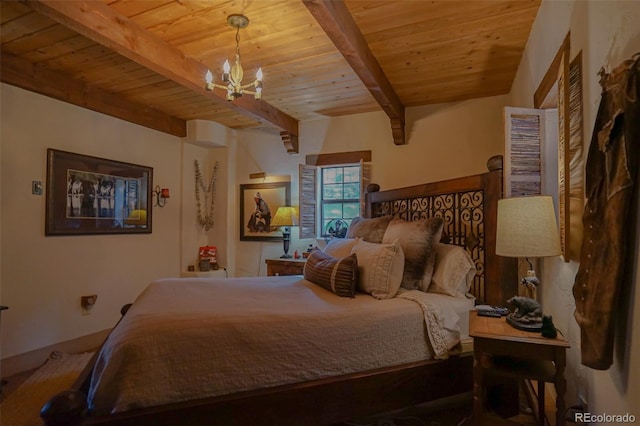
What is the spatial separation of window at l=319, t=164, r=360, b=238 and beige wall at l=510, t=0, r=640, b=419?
7.80 ft

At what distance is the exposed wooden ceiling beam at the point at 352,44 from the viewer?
1.90 meters

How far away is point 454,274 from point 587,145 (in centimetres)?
113

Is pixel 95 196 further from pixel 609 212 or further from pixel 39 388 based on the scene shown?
pixel 609 212

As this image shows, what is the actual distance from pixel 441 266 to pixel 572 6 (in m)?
1.57

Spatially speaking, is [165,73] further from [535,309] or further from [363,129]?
[535,309]

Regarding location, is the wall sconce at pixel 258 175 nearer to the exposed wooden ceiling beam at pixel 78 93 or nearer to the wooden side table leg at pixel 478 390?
the exposed wooden ceiling beam at pixel 78 93

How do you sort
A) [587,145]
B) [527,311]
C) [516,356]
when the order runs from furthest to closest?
1. [527,311]
2. [516,356]
3. [587,145]

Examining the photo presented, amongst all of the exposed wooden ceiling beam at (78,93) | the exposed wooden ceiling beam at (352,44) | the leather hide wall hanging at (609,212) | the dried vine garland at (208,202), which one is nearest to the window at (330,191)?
the exposed wooden ceiling beam at (352,44)

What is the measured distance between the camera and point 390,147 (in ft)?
13.3

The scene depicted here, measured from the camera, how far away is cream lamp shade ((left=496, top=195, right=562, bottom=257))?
1589 millimetres

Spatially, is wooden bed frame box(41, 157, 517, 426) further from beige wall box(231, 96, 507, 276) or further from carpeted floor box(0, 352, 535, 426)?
beige wall box(231, 96, 507, 276)

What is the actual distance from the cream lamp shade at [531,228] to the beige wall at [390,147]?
211 centimetres

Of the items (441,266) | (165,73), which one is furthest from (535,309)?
(165,73)

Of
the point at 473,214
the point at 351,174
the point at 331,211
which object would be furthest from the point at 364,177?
the point at 473,214
